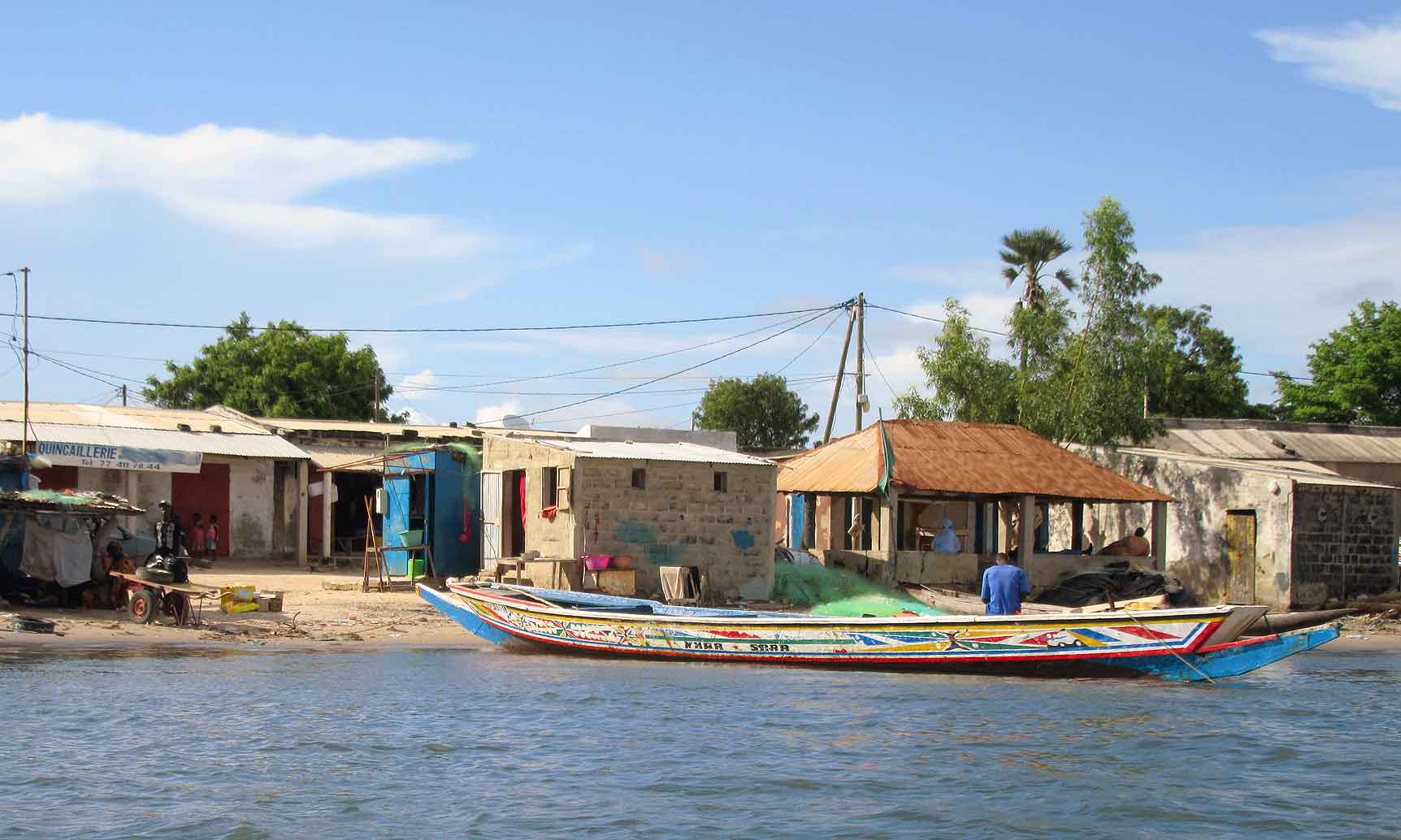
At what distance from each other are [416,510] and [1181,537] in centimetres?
1564

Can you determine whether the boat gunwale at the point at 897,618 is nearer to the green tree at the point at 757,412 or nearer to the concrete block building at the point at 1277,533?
the concrete block building at the point at 1277,533

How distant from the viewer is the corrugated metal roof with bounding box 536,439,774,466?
75.2ft

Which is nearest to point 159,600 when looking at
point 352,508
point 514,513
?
A: point 514,513

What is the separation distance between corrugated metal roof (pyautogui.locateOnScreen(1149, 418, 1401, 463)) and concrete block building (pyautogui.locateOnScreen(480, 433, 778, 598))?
1428 cm

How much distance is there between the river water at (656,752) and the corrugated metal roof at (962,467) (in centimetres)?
750

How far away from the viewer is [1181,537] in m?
29.1

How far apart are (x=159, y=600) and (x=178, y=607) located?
34cm

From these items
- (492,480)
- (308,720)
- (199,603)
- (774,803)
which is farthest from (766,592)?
(774,803)

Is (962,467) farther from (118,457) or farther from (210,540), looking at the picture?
(118,457)

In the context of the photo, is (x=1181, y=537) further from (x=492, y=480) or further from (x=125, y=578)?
(x=125, y=578)

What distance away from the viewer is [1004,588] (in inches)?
672

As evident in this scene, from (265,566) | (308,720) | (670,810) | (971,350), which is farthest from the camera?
(971,350)

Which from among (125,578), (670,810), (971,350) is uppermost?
(971,350)

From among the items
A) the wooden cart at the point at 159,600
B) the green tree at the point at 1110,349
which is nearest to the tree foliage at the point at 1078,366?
the green tree at the point at 1110,349
